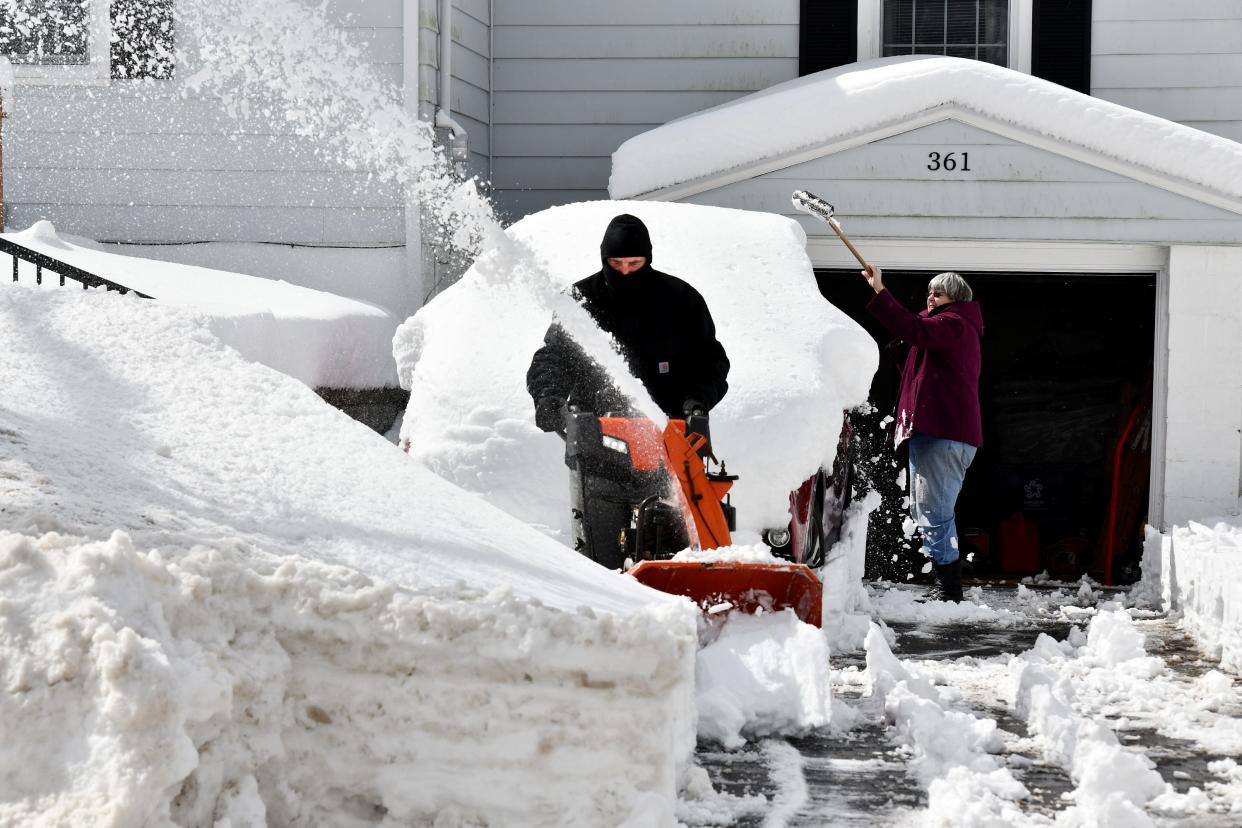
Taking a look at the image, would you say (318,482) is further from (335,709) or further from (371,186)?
(371,186)

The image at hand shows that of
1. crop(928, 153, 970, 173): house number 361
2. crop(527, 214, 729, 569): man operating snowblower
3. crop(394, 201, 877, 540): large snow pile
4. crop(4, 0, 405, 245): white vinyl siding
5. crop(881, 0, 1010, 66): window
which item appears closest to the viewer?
crop(527, 214, 729, 569): man operating snowblower

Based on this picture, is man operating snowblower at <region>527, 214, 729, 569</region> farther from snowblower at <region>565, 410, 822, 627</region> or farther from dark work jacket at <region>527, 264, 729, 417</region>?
snowblower at <region>565, 410, 822, 627</region>

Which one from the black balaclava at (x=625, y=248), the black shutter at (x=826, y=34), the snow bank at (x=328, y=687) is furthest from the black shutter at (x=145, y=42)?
the snow bank at (x=328, y=687)

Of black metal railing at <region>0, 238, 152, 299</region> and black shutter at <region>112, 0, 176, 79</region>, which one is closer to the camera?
black metal railing at <region>0, 238, 152, 299</region>

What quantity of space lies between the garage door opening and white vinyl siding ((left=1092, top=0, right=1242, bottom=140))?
3.93ft

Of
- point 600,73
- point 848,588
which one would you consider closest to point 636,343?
point 848,588

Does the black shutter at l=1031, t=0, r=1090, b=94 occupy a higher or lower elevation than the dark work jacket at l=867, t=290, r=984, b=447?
higher

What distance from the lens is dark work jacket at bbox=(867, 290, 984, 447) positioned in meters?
6.84

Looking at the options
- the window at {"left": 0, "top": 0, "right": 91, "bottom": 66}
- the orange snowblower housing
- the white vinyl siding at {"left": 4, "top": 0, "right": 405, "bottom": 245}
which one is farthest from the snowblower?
the window at {"left": 0, "top": 0, "right": 91, "bottom": 66}

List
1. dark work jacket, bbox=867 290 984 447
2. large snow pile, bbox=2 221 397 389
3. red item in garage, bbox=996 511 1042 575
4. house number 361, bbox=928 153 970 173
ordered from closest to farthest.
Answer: large snow pile, bbox=2 221 397 389
dark work jacket, bbox=867 290 984 447
house number 361, bbox=928 153 970 173
red item in garage, bbox=996 511 1042 575

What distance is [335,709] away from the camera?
2.67m

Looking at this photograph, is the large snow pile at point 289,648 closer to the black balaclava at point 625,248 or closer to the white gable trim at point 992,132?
the black balaclava at point 625,248

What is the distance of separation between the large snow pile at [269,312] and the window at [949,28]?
4.09 m

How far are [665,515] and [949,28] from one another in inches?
244
